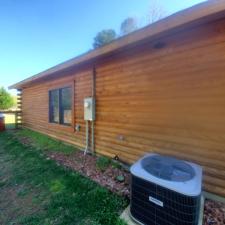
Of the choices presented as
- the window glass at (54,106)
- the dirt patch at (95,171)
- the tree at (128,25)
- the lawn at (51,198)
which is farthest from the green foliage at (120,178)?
the tree at (128,25)

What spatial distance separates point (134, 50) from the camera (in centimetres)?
386

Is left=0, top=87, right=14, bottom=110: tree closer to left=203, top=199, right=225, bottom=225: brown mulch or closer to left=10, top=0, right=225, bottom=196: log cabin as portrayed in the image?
left=10, top=0, right=225, bottom=196: log cabin

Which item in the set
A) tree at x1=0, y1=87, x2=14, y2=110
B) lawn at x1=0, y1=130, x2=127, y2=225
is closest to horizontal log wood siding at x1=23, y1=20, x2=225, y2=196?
lawn at x1=0, y1=130, x2=127, y2=225

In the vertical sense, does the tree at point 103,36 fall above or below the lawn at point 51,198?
above

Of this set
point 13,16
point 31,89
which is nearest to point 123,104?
point 31,89

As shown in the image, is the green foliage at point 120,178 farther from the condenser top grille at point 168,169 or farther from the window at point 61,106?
the window at point 61,106

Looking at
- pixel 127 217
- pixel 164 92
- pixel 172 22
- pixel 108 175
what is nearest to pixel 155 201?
pixel 127 217

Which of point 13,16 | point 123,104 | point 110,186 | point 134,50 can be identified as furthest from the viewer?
point 13,16

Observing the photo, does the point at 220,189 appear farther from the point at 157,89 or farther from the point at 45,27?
the point at 45,27

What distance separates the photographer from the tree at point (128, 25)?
11912mm

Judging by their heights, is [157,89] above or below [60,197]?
above

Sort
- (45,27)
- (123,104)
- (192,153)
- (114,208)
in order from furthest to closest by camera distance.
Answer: (45,27) < (123,104) < (192,153) < (114,208)

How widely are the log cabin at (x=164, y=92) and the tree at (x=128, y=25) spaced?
26.2 ft

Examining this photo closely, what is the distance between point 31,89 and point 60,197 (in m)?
7.86
